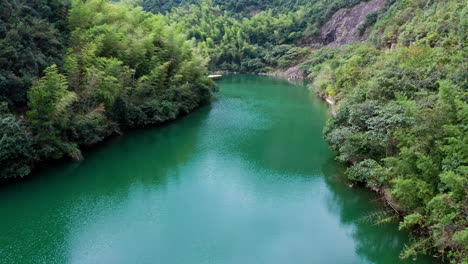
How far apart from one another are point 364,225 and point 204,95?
22322 millimetres

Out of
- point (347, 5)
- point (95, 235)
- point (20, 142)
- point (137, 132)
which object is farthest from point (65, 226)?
point (347, 5)

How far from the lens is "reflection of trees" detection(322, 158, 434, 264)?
12297 millimetres

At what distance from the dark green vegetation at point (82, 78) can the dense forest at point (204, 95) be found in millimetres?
67

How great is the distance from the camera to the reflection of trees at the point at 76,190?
12.5m

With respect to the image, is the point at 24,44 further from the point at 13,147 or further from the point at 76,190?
the point at 76,190

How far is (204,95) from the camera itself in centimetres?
3369

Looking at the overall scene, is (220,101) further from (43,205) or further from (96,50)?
(43,205)

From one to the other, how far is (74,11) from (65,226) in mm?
16601

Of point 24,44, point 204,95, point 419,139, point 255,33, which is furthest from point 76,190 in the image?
point 255,33

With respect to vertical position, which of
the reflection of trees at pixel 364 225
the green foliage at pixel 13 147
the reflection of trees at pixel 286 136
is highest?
the green foliage at pixel 13 147

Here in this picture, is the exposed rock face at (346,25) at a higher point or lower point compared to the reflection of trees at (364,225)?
higher

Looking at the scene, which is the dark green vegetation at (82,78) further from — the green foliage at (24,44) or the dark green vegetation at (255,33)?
the dark green vegetation at (255,33)

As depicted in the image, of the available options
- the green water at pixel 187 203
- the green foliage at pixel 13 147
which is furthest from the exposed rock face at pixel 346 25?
the green foliage at pixel 13 147

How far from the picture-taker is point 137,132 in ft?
83.0
